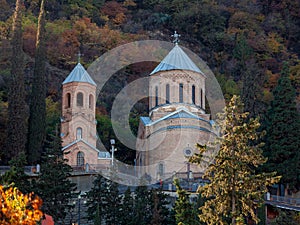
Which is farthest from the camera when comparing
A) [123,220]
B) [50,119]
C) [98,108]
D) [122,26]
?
[122,26]

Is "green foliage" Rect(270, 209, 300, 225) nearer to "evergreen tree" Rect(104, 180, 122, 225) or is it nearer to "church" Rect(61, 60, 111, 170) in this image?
"evergreen tree" Rect(104, 180, 122, 225)

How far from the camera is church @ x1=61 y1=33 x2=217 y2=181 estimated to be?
24750mm

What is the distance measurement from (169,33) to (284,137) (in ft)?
96.3

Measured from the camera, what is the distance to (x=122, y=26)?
161 feet

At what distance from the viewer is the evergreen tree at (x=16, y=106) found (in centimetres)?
2408

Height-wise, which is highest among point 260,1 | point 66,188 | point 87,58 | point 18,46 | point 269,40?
point 260,1

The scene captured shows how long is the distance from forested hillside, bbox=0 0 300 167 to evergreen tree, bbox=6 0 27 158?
25.5 ft

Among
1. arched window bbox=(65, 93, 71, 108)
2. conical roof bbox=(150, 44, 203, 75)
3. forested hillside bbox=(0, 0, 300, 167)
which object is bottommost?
arched window bbox=(65, 93, 71, 108)

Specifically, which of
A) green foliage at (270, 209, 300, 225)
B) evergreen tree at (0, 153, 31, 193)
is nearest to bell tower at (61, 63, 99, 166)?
evergreen tree at (0, 153, 31, 193)

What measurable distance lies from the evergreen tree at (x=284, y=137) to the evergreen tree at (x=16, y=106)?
11.4 metres

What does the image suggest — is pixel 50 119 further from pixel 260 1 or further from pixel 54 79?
pixel 260 1

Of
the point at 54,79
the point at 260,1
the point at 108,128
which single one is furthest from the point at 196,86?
the point at 260,1

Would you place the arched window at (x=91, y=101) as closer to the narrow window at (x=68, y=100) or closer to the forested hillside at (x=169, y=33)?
the narrow window at (x=68, y=100)

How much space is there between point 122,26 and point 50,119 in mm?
20526
